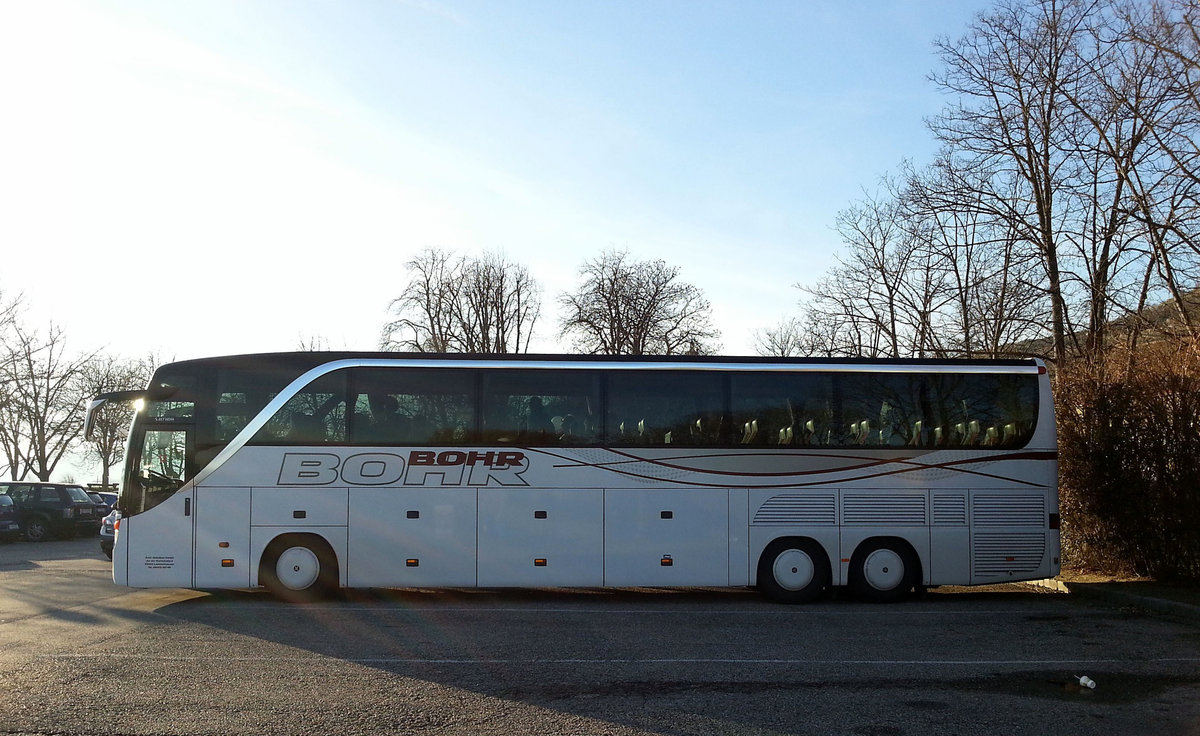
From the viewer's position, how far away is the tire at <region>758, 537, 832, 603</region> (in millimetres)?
14406

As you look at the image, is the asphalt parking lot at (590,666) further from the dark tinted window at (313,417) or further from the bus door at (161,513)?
the dark tinted window at (313,417)

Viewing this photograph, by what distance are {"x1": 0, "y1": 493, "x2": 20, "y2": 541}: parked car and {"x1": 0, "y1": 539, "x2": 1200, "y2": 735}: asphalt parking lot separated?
13.5 m

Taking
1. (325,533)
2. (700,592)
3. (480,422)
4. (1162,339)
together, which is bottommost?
(700,592)

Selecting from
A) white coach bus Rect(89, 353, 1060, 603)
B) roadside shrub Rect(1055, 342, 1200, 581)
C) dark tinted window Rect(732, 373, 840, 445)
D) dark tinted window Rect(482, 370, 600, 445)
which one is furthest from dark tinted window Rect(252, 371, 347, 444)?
roadside shrub Rect(1055, 342, 1200, 581)

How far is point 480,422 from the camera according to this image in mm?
14250

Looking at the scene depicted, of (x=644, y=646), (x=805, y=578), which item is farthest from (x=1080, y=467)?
(x=644, y=646)

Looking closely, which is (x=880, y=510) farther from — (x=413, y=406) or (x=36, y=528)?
(x=36, y=528)

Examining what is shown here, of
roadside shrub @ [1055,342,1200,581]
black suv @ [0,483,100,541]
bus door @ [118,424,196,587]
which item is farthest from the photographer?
black suv @ [0,483,100,541]

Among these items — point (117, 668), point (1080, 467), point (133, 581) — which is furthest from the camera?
point (1080, 467)

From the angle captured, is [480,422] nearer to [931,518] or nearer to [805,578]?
[805,578]

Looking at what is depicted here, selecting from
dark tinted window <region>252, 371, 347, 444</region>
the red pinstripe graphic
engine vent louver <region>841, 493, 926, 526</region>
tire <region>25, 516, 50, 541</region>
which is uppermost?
dark tinted window <region>252, 371, 347, 444</region>

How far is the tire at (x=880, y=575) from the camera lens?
47.5 ft

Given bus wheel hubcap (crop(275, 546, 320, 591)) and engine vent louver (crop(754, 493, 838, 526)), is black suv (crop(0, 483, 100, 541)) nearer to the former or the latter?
bus wheel hubcap (crop(275, 546, 320, 591))

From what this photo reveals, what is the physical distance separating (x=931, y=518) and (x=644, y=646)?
234 inches
